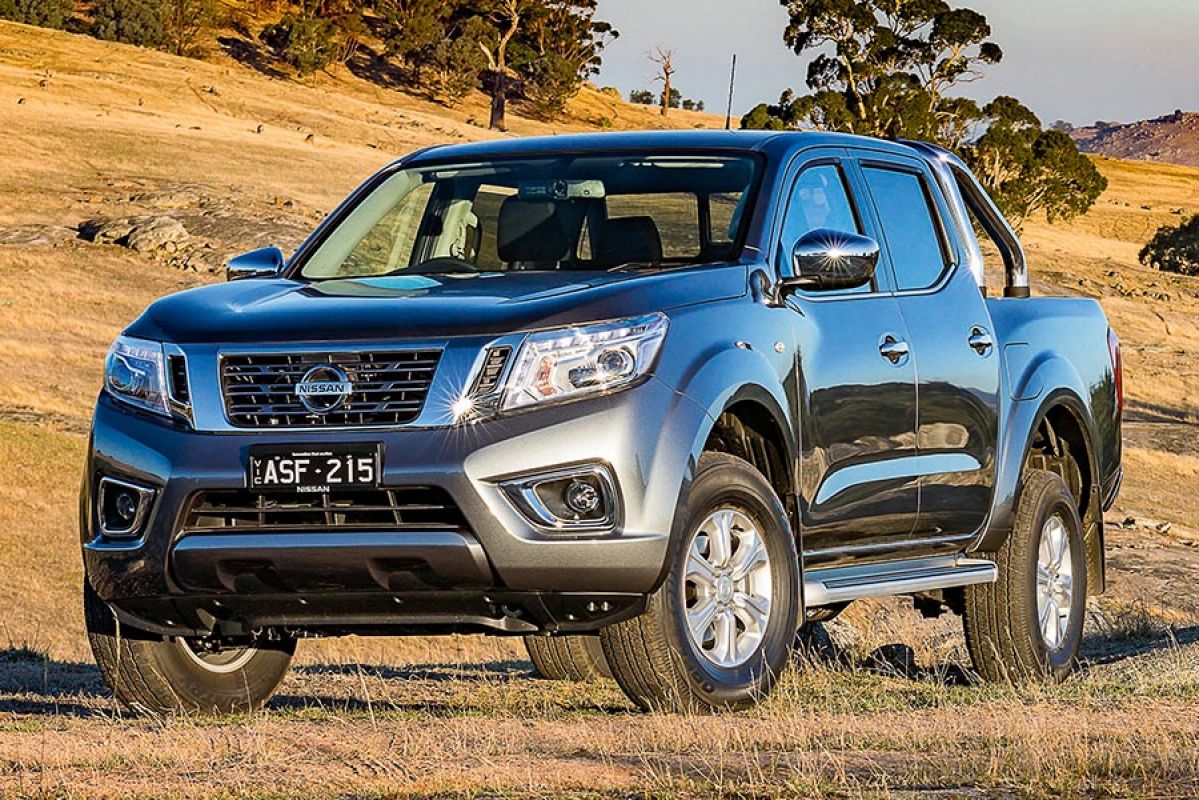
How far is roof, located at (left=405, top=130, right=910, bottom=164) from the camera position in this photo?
7.81 m

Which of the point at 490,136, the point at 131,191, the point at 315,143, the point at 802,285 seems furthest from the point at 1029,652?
the point at 490,136

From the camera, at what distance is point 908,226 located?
28.0 feet

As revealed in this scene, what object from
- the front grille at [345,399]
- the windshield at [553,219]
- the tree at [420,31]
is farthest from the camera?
the tree at [420,31]

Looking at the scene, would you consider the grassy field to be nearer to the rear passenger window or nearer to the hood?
the hood

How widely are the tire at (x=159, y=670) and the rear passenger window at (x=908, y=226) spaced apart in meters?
2.78

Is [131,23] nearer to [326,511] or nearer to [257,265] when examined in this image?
[257,265]

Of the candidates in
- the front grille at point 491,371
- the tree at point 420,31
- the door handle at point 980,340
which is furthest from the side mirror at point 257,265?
the tree at point 420,31

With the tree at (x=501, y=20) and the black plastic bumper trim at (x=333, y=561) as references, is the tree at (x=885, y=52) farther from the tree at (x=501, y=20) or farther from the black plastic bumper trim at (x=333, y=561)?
the black plastic bumper trim at (x=333, y=561)

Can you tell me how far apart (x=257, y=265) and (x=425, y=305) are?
1.48 m

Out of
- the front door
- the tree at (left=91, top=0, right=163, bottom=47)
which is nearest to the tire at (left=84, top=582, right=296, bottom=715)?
the front door

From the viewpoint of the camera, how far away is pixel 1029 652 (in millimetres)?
8805

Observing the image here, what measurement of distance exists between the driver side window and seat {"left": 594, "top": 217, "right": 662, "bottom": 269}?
1.46ft

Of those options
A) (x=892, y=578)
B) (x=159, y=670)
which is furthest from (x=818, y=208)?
(x=159, y=670)

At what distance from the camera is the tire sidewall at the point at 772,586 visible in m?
6.44
